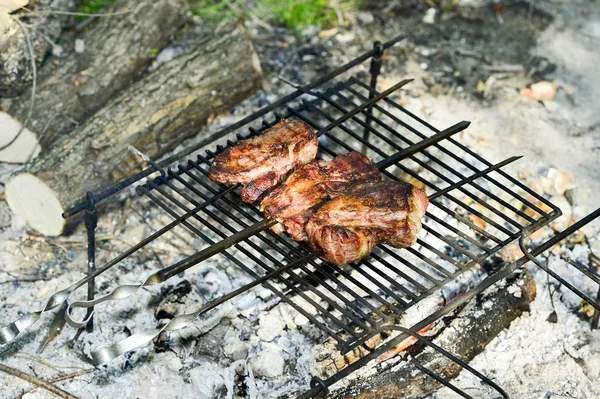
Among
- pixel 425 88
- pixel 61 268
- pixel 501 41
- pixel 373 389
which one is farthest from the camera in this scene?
pixel 501 41

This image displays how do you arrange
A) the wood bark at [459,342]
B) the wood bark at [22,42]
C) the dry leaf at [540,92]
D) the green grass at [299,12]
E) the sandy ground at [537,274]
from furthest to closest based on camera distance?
the green grass at [299,12], the dry leaf at [540,92], the wood bark at [22,42], the sandy ground at [537,274], the wood bark at [459,342]

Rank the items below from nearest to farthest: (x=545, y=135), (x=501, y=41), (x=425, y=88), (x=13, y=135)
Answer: (x=13, y=135) < (x=545, y=135) < (x=425, y=88) < (x=501, y=41)

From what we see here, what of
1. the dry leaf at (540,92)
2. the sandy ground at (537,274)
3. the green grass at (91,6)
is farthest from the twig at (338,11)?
the green grass at (91,6)

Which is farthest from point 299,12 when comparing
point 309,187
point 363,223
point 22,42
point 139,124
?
point 363,223

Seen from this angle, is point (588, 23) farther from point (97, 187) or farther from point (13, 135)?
point (13, 135)

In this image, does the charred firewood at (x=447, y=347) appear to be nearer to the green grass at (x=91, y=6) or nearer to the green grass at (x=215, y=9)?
the green grass at (x=215, y=9)

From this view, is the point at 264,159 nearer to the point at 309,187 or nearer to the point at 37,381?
the point at 309,187

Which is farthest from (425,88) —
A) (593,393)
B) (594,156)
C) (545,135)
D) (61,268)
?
(61,268)
